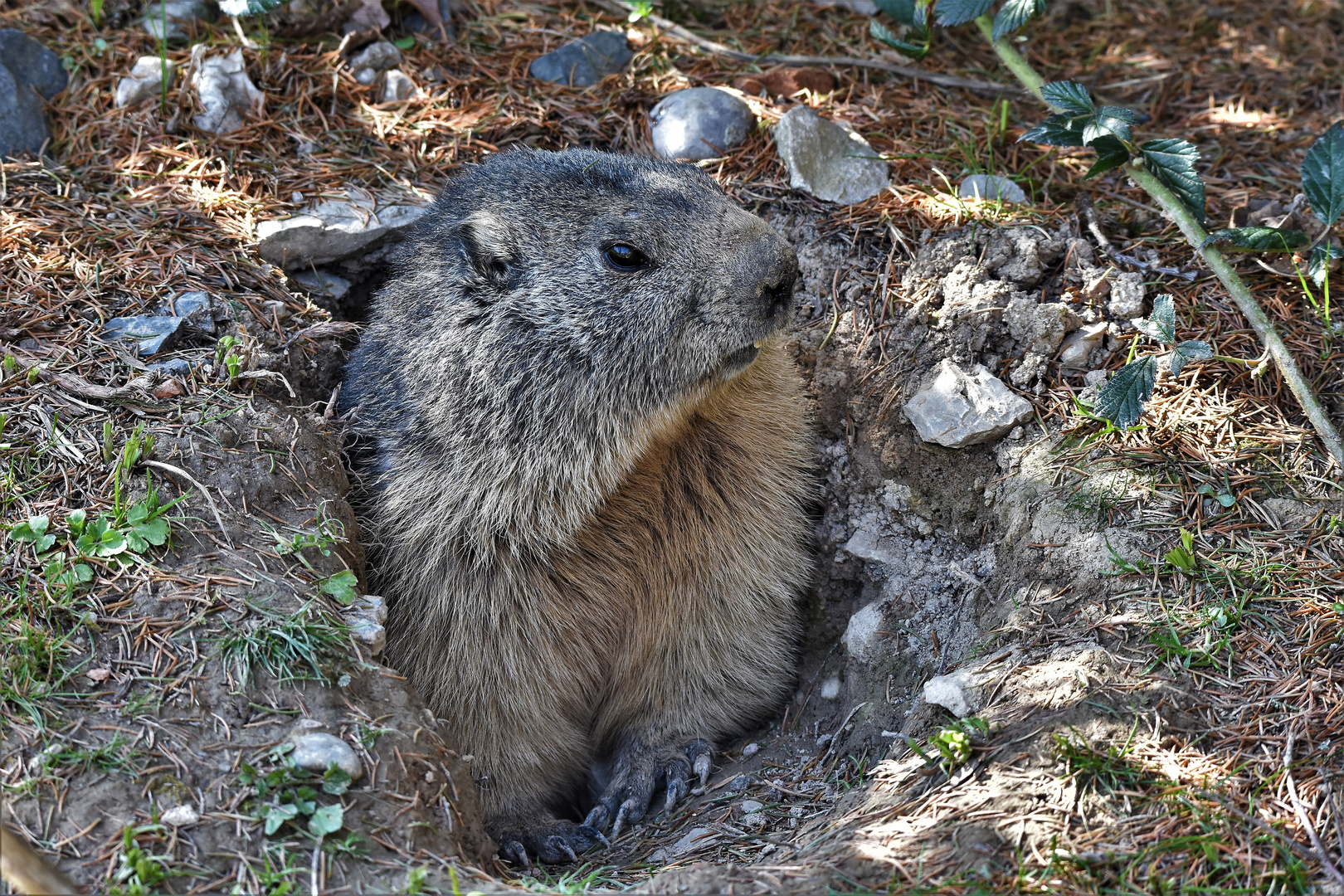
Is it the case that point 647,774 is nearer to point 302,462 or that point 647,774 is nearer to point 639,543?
point 639,543

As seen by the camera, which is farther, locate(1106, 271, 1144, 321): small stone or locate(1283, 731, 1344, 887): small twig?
locate(1106, 271, 1144, 321): small stone

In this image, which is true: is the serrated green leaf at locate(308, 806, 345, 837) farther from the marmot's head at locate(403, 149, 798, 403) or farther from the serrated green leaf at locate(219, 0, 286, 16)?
the serrated green leaf at locate(219, 0, 286, 16)

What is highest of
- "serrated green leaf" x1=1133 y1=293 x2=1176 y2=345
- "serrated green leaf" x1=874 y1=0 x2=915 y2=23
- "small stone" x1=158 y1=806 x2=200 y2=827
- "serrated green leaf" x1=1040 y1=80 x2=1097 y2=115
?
"serrated green leaf" x1=874 y1=0 x2=915 y2=23

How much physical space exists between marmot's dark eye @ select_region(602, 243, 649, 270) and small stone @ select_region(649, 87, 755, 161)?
166cm

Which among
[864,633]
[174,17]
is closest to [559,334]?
[864,633]

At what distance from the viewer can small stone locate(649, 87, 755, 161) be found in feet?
18.3

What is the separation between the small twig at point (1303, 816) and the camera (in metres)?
2.82

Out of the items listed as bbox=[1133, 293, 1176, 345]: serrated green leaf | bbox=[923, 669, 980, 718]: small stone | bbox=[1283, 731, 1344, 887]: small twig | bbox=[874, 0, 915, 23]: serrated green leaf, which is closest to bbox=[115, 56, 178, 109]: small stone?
bbox=[874, 0, 915, 23]: serrated green leaf

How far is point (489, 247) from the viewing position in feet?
14.1

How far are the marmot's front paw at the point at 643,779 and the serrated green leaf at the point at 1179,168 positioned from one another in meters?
3.33

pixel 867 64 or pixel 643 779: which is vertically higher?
pixel 867 64

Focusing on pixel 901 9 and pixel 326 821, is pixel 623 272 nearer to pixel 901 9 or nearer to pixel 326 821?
pixel 326 821

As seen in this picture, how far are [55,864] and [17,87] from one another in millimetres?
4131

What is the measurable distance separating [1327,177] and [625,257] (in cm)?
302
